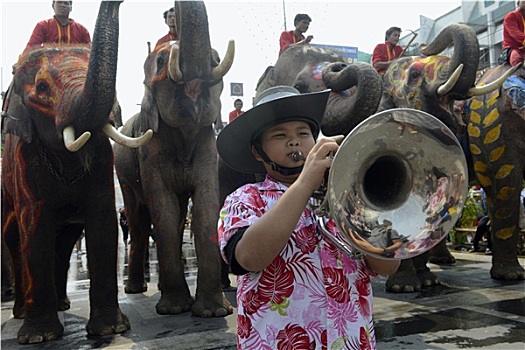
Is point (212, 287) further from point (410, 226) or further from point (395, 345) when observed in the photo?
point (410, 226)

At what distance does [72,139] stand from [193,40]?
5.34ft

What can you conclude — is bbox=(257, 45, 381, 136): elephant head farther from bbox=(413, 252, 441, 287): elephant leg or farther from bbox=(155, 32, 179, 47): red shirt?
bbox=(413, 252, 441, 287): elephant leg

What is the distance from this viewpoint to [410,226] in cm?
191

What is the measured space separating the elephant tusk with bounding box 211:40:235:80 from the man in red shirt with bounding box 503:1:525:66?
145 inches

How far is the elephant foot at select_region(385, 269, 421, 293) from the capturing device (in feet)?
20.7

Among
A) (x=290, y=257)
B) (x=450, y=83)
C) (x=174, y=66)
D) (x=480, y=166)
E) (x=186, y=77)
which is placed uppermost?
(x=174, y=66)

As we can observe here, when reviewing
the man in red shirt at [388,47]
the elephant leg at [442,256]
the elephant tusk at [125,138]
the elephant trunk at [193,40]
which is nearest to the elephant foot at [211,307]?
the elephant tusk at [125,138]

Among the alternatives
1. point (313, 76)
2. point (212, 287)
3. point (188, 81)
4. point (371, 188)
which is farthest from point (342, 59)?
point (371, 188)

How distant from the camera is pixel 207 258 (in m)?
5.74

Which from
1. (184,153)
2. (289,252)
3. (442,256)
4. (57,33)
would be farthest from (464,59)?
(289,252)

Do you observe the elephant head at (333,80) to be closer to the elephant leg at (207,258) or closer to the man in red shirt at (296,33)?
the man in red shirt at (296,33)

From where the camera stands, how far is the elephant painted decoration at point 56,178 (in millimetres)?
4922

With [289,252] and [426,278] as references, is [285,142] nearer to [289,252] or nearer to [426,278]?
[289,252]

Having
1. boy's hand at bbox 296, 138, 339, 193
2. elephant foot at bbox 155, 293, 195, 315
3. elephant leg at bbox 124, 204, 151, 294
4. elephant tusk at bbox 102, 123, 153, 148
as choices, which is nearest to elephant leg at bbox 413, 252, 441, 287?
elephant foot at bbox 155, 293, 195, 315
